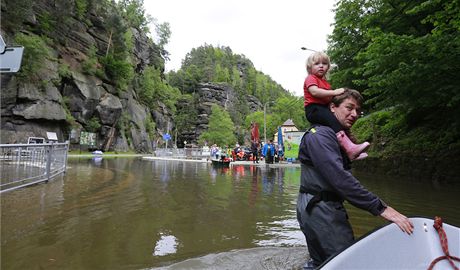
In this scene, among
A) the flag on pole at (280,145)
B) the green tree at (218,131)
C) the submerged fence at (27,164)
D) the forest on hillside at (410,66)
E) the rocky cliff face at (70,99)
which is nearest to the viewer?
the submerged fence at (27,164)

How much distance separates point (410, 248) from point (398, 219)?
21 centimetres

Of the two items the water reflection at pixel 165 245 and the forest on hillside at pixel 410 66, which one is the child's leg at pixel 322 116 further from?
the forest on hillside at pixel 410 66

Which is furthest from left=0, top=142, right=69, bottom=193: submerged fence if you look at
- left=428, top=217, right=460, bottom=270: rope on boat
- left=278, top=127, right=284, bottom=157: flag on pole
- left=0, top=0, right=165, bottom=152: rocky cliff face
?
left=0, top=0, right=165, bottom=152: rocky cliff face

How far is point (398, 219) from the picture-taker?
212cm

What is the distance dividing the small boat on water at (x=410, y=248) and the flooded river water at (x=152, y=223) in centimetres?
203

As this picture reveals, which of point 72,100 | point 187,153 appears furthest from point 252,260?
point 72,100

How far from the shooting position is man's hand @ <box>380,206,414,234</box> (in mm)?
2111

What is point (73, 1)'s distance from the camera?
47.0 m

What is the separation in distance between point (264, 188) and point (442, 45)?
6.10 m

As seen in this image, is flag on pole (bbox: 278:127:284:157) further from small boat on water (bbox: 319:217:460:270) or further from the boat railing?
small boat on water (bbox: 319:217:460:270)

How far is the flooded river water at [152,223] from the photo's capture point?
4188mm

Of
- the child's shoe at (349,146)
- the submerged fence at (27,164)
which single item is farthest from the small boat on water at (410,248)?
A: the submerged fence at (27,164)

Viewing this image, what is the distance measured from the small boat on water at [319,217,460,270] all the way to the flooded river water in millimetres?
2027

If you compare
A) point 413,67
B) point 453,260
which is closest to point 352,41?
point 413,67
